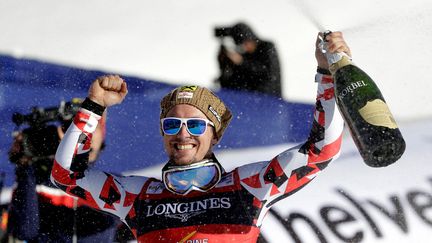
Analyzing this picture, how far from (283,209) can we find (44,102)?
61.0 inches

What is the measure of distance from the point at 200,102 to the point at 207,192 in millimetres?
350

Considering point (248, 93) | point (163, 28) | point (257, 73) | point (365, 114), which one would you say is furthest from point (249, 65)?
point (163, 28)

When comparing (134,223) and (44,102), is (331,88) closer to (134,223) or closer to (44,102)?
(134,223)

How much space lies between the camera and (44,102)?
4.18 metres

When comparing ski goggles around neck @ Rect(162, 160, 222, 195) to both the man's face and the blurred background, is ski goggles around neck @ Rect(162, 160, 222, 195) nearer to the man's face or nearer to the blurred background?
the man's face

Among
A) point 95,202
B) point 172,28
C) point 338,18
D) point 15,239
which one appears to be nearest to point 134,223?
point 95,202

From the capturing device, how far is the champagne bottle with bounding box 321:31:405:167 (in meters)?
2.19

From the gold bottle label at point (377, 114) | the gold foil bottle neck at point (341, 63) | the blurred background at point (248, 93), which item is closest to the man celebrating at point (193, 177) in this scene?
the gold foil bottle neck at point (341, 63)

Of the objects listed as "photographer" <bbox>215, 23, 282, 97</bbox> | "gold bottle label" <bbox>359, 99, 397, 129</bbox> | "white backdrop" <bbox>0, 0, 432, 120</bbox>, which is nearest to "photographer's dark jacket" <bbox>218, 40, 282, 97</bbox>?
"photographer" <bbox>215, 23, 282, 97</bbox>

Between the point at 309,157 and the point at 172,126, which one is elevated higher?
the point at 172,126

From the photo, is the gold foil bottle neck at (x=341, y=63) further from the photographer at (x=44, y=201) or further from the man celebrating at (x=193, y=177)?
the photographer at (x=44, y=201)

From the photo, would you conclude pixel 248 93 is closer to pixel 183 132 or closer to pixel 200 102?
pixel 200 102

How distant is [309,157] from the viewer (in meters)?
2.65

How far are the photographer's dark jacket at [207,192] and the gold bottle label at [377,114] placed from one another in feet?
0.92
